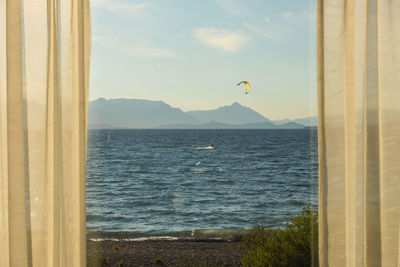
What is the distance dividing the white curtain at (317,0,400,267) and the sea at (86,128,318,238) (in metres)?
6.81

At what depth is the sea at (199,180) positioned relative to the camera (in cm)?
1106

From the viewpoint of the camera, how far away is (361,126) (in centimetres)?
106

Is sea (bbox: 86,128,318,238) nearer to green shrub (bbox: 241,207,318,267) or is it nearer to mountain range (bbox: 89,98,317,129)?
mountain range (bbox: 89,98,317,129)

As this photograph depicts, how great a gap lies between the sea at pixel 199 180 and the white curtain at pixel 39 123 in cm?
658

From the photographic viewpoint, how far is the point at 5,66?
108 centimetres

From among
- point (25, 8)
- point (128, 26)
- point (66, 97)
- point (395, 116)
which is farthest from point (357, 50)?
point (128, 26)

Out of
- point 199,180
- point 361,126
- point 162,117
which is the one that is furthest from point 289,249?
point 162,117

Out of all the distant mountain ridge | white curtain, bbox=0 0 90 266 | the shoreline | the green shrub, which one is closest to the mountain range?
the distant mountain ridge

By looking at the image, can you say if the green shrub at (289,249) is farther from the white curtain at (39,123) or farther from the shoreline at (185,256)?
the white curtain at (39,123)

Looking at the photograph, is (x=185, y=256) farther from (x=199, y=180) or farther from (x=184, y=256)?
(x=199, y=180)

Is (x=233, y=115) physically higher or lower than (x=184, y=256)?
higher

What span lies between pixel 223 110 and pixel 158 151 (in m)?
5.20

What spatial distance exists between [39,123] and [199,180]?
1656cm

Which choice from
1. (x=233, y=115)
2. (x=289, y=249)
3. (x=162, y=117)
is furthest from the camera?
(x=233, y=115)
